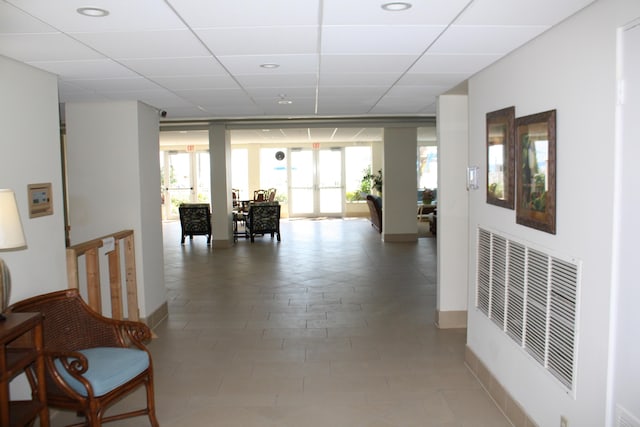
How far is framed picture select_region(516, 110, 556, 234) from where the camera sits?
9.12ft

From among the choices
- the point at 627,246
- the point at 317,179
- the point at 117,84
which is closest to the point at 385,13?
the point at 627,246

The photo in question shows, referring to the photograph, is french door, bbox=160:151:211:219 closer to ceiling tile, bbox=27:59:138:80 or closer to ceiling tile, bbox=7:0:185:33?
ceiling tile, bbox=27:59:138:80

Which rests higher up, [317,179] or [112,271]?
[317,179]

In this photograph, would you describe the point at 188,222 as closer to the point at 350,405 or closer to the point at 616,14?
the point at 350,405

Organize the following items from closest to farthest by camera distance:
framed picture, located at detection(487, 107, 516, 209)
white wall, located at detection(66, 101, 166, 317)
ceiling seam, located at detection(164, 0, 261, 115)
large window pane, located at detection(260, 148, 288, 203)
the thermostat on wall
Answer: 1. ceiling seam, located at detection(164, 0, 261, 115)
2. framed picture, located at detection(487, 107, 516, 209)
3. the thermostat on wall
4. white wall, located at detection(66, 101, 166, 317)
5. large window pane, located at detection(260, 148, 288, 203)

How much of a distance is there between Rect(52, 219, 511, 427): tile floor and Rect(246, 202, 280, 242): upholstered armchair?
3.34 meters

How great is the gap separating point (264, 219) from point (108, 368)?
362 inches

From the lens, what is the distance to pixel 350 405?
364cm

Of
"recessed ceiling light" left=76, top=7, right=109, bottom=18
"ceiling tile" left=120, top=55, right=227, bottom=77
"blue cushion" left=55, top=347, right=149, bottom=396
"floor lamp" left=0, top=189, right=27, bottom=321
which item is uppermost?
"ceiling tile" left=120, top=55, right=227, bottom=77

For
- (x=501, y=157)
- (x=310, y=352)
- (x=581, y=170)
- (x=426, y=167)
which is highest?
(x=426, y=167)

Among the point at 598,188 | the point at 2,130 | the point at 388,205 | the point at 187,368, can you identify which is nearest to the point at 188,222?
the point at 388,205

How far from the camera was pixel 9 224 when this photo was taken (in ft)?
8.50

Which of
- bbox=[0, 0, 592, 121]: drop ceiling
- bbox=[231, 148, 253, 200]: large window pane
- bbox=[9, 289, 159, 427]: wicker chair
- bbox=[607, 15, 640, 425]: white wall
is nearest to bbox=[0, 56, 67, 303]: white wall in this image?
bbox=[0, 0, 592, 121]: drop ceiling

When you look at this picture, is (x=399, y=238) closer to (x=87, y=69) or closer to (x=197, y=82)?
(x=197, y=82)
